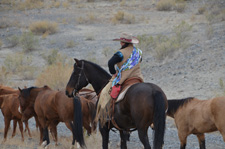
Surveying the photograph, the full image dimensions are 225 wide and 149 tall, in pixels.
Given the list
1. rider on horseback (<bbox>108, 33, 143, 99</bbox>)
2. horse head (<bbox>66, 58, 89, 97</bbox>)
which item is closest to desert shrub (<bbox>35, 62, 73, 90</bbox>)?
horse head (<bbox>66, 58, 89, 97</bbox>)

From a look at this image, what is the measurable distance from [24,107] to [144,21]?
74.0ft

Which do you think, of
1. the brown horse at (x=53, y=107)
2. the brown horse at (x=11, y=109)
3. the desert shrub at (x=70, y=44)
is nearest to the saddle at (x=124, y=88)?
the brown horse at (x=53, y=107)

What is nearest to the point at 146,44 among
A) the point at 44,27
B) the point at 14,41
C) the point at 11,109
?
the point at 14,41

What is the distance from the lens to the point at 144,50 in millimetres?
21797

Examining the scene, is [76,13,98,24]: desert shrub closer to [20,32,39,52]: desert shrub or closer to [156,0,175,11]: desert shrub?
[156,0,175,11]: desert shrub

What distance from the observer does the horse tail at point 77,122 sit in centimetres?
827

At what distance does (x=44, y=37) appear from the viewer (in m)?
28.8

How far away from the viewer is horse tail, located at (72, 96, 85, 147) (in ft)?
27.1

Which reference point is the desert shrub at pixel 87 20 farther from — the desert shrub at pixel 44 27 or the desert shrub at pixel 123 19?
the desert shrub at pixel 44 27

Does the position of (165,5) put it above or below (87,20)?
above

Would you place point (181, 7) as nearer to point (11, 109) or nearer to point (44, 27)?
point (44, 27)

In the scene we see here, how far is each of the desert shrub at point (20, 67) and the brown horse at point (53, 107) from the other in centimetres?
947

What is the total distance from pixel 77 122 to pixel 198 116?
8.83ft

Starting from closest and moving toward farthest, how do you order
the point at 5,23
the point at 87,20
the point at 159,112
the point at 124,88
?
the point at 159,112 → the point at 124,88 → the point at 87,20 → the point at 5,23
